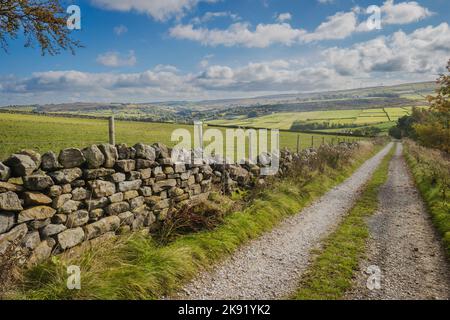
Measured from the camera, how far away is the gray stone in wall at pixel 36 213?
460 cm

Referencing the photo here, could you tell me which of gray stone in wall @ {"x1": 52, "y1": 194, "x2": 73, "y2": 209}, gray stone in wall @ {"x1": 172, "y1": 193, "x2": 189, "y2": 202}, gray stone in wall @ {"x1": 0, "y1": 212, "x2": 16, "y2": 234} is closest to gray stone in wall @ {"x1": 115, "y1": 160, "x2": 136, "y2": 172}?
gray stone in wall @ {"x1": 52, "y1": 194, "x2": 73, "y2": 209}

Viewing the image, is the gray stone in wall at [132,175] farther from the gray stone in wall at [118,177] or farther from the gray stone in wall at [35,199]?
the gray stone in wall at [35,199]

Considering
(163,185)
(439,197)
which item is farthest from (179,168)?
(439,197)

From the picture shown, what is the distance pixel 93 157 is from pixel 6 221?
5.68 feet

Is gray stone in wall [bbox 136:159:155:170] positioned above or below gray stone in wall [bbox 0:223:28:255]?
above

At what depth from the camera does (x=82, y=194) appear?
18.2ft

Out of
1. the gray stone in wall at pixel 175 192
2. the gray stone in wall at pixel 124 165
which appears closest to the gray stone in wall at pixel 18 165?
the gray stone in wall at pixel 124 165

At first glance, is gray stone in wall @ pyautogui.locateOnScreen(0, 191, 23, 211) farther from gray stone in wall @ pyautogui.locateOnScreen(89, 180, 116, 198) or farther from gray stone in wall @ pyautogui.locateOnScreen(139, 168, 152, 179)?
gray stone in wall @ pyautogui.locateOnScreen(139, 168, 152, 179)

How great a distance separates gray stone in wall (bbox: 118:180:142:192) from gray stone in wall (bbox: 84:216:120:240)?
593 mm

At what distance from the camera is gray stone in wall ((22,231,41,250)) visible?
15.1 ft

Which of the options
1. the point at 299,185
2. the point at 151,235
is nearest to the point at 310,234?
the point at 151,235

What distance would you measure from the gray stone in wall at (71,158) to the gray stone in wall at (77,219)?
82 centimetres

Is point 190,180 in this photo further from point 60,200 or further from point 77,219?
point 60,200
